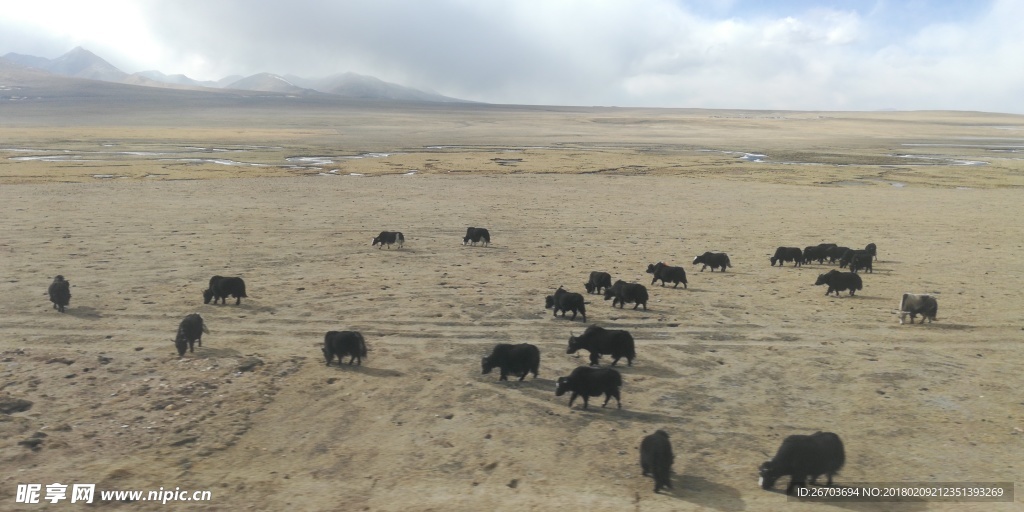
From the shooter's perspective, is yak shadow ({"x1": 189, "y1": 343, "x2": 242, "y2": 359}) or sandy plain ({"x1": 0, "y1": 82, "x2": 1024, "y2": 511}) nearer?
sandy plain ({"x1": 0, "y1": 82, "x2": 1024, "y2": 511})

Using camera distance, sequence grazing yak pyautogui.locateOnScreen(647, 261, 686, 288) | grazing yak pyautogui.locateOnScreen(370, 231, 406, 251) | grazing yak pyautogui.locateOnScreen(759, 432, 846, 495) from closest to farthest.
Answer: grazing yak pyautogui.locateOnScreen(759, 432, 846, 495) → grazing yak pyautogui.locateOnScreen(647, 261, 686, 288) → grazing yak pyautogui.locateOnScreen(370, 231, 406, 251)

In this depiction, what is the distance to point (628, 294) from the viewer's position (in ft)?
56.0

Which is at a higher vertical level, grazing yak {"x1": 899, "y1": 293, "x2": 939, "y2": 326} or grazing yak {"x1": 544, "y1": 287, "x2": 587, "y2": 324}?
grazing yak {"x1": 899, "y1": 293, "x2": 939, "y2": 326}

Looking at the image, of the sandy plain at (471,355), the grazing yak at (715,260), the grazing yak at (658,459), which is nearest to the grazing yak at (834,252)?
the sandy plain at (471,355)

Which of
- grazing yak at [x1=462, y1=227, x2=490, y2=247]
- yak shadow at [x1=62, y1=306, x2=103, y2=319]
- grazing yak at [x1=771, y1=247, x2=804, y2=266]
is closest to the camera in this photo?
yak shadow at [x1=62, y1=306, x2=103, y2=319]

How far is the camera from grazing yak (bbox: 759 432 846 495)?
8570 mm

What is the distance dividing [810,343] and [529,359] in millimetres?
5960

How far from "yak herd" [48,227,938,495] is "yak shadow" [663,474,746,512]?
0.67 ft

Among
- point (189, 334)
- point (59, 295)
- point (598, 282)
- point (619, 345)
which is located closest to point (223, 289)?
point (59, 295)

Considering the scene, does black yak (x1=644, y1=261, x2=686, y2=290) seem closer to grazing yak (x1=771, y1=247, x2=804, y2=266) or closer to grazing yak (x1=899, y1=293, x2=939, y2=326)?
grazing yak (x1=771, y1=247, x2=804, y2=266)

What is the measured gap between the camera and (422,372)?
498 inches

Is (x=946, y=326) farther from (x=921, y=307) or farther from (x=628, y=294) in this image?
(x=628, y=294)

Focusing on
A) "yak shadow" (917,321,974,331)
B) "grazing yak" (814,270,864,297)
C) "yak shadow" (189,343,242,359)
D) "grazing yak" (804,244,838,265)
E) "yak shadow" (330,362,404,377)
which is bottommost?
"yak shadow" (189,343,242,359)

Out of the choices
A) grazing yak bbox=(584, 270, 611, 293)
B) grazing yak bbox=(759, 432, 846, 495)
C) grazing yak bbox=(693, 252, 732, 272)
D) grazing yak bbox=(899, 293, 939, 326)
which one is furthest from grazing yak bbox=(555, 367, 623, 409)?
grazing yak bbox=(693, 252, 732, 272)
